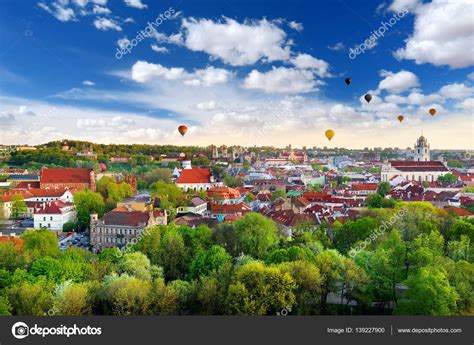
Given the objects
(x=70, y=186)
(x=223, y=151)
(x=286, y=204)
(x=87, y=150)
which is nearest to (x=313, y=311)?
(x=286, y=204)

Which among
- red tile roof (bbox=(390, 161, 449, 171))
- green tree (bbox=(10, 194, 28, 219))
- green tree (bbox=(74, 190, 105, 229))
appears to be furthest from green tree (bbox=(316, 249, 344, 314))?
red tile roof (bbox=(390, 161, 449, 171))

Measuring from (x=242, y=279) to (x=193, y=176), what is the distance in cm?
2253

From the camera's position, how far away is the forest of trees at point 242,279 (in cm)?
623

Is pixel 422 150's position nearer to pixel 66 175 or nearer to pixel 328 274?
pixel 66 175

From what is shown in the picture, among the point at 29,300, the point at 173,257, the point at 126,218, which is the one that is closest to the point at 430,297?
the point at 173,257

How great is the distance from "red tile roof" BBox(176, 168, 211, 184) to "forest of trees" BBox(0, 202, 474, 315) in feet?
60.7

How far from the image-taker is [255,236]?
33.3 feet

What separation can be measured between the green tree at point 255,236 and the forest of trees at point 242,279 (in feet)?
0.08

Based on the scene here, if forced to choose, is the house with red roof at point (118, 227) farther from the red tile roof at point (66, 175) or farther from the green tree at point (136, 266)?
the red tile roof at point (66, 175)

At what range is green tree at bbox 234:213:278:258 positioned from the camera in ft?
32.8

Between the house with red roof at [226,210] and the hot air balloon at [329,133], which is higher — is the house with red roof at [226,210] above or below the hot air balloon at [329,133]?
below

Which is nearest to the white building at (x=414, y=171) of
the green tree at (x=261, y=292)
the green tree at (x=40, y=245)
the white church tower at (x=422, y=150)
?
the white church tower at (x=422, y=150)

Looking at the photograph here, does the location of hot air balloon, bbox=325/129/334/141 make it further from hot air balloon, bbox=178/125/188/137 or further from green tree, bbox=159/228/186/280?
green tree, bbox=159/228/186/280

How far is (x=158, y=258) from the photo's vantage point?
920 cm
